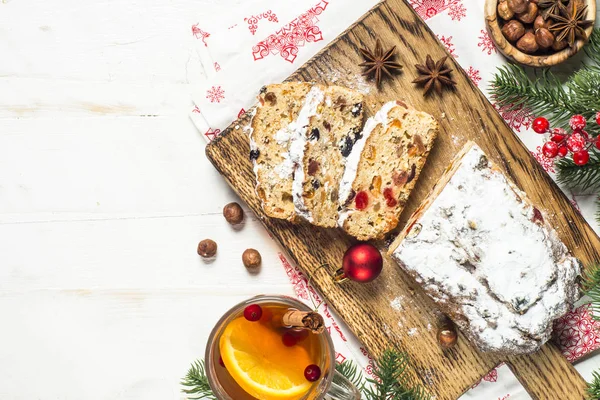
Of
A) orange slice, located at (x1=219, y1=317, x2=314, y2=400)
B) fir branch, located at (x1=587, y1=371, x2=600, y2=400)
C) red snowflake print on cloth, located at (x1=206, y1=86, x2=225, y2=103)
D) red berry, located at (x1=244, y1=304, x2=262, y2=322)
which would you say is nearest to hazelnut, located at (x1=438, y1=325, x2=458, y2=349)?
fir branch, located at (x1=587, y1=371, x2=600, y2=400)

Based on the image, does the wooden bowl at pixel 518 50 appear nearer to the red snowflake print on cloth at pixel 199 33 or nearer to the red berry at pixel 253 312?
A: the red snowflake print on cloth at pixel 199 33

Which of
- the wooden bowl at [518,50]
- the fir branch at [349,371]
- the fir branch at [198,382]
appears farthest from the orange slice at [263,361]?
the wooden bowl at [518,50]

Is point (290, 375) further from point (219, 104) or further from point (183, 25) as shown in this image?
point (183, 25)

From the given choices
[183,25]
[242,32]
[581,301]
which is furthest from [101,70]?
[581,301]

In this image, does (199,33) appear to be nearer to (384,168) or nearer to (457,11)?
(384,168)

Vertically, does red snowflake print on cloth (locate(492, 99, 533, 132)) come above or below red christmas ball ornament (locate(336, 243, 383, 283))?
above

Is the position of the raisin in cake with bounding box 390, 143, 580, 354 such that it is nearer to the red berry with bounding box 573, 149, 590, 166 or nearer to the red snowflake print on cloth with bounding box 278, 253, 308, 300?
the red berry with bounding box 573, 149, 590, 166
